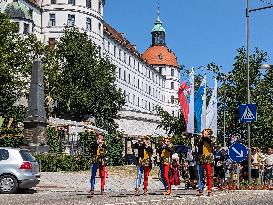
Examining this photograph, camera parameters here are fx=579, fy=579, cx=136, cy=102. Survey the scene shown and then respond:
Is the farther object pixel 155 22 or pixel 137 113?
pixel 155 22

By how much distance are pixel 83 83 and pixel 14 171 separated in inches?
1972

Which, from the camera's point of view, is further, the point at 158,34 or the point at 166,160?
the point at 158,34

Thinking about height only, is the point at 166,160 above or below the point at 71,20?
below

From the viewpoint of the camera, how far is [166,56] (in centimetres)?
15075

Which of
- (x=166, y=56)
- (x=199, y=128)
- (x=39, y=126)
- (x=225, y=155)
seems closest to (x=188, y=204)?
(x=225, y=155)

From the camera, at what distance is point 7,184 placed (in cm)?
1839

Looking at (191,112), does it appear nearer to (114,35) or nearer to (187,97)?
(187,97)

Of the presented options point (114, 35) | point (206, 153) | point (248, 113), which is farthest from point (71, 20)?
point (206, 153)

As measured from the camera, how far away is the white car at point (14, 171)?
→ 1841cm

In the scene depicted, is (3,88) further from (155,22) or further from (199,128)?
(155,22)

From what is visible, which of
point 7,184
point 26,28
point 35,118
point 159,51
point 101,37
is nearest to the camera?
point 7,184

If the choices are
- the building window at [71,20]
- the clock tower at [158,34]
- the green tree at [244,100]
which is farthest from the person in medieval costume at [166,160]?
the clock tower at [158,34]

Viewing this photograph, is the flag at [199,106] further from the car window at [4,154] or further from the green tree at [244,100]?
the green tree at [244,100]

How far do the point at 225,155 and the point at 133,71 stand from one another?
9275cm
